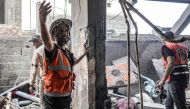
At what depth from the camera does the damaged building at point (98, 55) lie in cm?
459

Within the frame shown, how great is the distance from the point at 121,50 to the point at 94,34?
20.9ft

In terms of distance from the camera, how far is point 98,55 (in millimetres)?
4680

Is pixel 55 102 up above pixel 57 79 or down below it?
below

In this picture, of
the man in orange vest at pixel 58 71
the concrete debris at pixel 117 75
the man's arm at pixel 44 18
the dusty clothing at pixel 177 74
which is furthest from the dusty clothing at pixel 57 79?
the concrete debris at pixel 117 75

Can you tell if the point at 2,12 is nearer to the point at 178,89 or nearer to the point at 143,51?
the point at 143,51

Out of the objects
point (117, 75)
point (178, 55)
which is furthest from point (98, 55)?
point (117, 75)

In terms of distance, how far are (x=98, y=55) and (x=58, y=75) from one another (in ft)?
3.42

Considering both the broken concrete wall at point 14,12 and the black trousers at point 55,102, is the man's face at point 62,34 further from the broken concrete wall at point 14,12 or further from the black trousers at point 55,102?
the broken concrete wall at point 14,12

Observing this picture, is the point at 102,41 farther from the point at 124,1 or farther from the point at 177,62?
the point at 177,62

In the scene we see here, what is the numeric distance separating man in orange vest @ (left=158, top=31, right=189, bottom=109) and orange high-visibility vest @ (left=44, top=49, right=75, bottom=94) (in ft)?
8.96

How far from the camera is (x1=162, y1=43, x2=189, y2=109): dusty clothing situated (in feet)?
19.7

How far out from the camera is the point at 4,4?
551 inches

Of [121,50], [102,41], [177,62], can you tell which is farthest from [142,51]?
[102,41]

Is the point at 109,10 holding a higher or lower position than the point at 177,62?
higher
